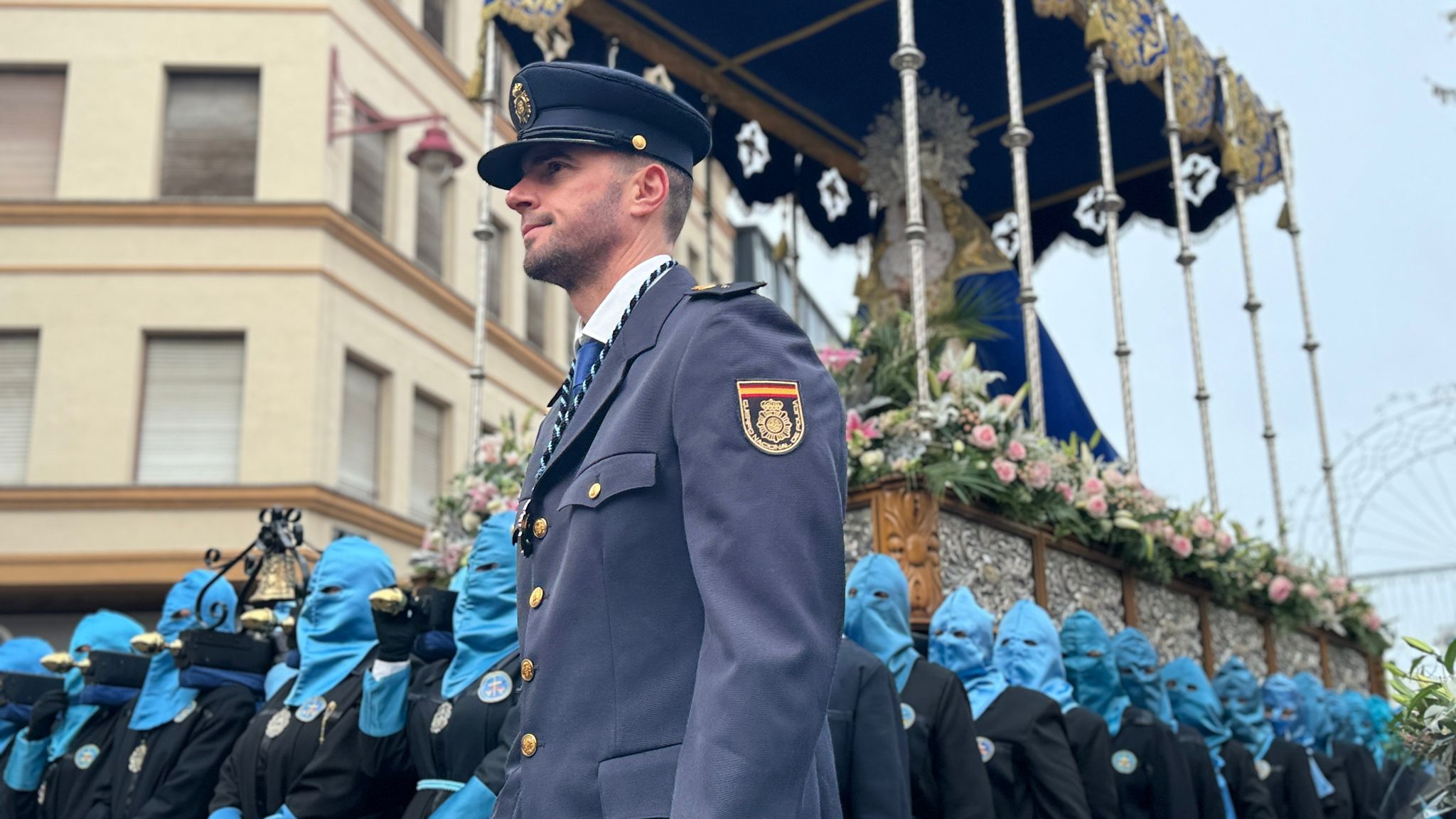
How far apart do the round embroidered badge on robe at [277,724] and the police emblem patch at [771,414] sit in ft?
12.7

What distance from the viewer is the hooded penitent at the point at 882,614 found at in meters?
5.57

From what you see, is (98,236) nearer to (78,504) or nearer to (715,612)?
(78,504)

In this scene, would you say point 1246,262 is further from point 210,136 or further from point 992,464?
point 210,136

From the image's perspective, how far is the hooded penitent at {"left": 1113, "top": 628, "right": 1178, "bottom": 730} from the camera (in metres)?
7.32

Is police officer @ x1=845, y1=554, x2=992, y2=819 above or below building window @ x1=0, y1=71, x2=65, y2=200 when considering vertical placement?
below

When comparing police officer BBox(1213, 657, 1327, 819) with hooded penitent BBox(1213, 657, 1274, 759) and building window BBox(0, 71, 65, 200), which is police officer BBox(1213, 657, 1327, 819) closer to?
hooded penitent BBox(1213, 657, 1274, 759)

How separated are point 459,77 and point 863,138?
9.54 m

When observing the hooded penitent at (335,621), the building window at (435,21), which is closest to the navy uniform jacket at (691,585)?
the hooded penitent at (335,621)

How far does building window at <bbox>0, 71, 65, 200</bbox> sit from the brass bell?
13038mm

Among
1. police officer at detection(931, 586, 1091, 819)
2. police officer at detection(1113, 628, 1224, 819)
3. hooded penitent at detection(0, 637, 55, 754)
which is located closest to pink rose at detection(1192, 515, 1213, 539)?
police officer at detection(1113, 628, 1224, 819)

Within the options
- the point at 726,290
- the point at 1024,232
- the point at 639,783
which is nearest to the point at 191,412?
the point at 1024,232

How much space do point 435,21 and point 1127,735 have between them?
1514 centimetres

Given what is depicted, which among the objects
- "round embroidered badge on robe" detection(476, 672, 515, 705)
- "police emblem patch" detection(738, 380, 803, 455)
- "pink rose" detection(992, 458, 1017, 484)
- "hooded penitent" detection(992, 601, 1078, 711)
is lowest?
"round embroidered badge on robe" detection(476, 672, 515, 705)

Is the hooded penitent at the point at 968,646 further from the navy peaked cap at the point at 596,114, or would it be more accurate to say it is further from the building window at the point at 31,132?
the building window at the point at 31,132
